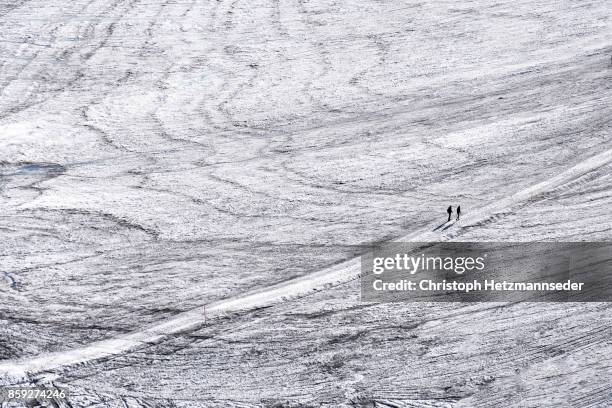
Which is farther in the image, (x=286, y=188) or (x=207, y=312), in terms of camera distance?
(x=286, y=188)

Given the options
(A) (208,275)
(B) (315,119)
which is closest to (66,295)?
(A) (208,275)

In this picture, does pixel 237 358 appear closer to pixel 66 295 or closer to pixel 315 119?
pixel 66 295

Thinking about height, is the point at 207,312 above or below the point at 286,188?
below
